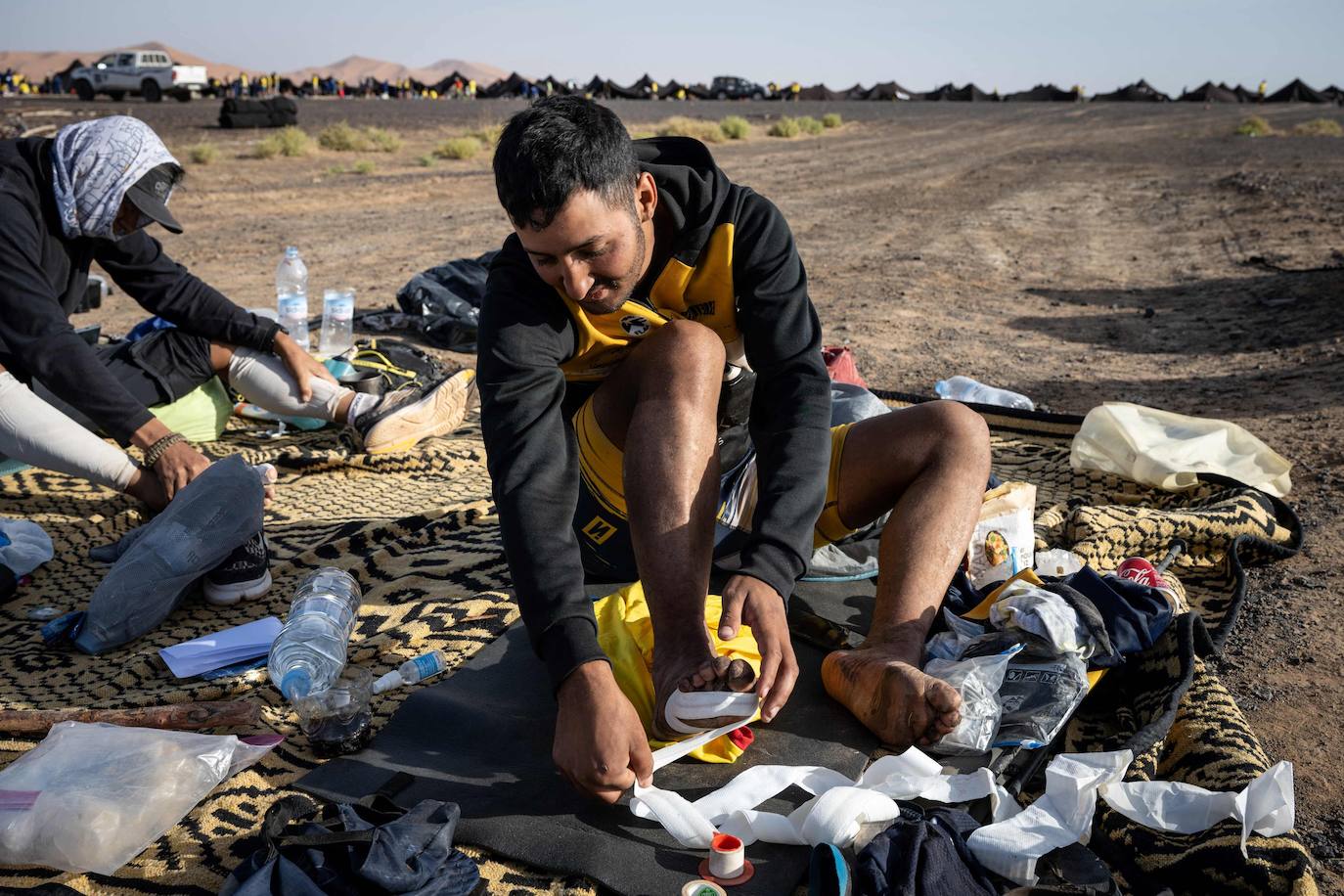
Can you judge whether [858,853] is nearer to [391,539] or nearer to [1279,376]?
[391,539]

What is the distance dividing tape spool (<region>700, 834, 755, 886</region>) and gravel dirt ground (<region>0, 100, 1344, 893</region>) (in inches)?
47.8

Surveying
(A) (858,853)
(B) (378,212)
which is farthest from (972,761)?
(B) (378,212)

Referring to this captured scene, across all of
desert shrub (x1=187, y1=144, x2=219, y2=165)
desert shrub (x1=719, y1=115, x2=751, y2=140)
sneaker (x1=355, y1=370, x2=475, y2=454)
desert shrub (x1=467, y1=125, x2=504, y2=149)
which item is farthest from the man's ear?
desert shrub (x1=719, y1=115, x2=751, y2=140)

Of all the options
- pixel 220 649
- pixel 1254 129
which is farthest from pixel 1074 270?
pixel 1254 129

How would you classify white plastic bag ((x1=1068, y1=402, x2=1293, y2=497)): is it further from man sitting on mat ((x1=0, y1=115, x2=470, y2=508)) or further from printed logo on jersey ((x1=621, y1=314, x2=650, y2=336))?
man sitting on mat ((x1=0, y1=115, x2=470, y2=508))

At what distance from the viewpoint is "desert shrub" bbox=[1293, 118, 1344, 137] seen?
26.5 meters

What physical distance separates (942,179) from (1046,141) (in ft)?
30.9

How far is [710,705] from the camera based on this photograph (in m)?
2.16

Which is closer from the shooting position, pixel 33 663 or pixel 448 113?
pixel 33 663

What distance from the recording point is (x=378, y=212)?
42.6ft

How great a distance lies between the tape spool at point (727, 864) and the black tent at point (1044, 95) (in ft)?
208

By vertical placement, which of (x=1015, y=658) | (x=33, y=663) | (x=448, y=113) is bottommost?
(x=33, y=663)

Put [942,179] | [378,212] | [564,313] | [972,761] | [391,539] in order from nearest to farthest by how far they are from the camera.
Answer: [972,761] → [564,313] → [391,539] → [378,212] → [942,179]

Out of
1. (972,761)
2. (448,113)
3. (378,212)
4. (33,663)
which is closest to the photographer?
(972,761)
